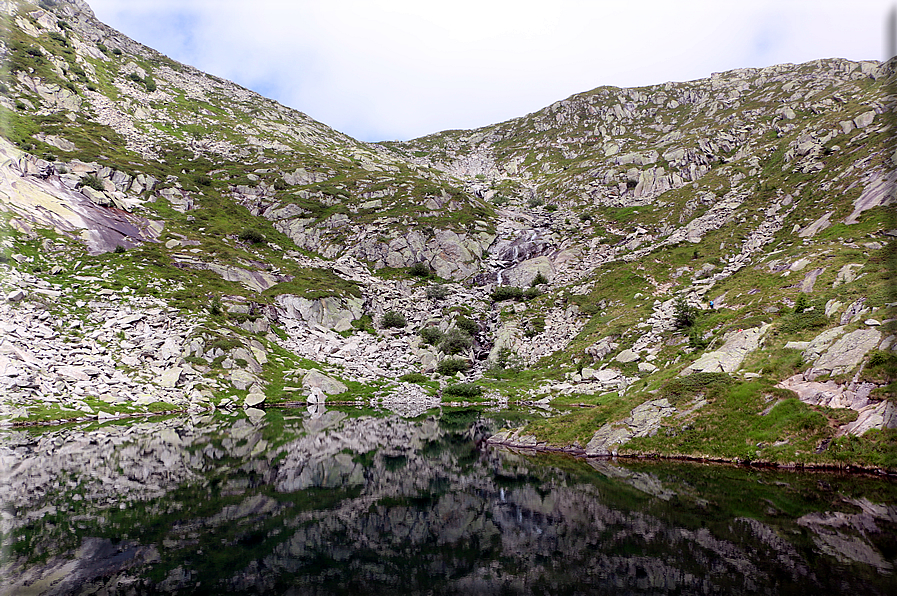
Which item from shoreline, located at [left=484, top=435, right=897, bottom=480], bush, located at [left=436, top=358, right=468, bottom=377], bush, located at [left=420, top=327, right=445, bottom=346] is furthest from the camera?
bush, located at [left=420, top=327, right=445, bottom=346]

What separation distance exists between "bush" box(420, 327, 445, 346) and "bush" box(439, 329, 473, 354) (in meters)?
1.45

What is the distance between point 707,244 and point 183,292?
97.9 m

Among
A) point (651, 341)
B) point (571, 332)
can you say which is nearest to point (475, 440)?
point (651, 341)

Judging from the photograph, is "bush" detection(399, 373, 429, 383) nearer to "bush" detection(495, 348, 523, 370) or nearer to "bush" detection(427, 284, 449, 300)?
"bush" detection(495, 348, 523, 370)

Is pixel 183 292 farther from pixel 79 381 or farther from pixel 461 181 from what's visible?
pixel 461 181

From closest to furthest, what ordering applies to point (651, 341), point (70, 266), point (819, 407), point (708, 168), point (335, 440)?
point (819, 407), point (335, 440), point (651, 341), point (70, 266), point (708, 168)

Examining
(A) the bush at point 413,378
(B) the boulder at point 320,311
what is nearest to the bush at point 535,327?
Result: (A) the bush at point 413,378

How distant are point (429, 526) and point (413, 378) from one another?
55.8 m

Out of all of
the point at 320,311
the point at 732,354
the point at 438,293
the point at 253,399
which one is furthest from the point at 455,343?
the point at 732,354

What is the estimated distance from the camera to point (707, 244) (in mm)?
87125

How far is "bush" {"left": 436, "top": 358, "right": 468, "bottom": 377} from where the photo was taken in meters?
77.6

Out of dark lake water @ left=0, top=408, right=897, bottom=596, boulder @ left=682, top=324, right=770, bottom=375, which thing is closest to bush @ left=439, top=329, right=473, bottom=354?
boulder @ left=682, top=324, right=770, bottom=375

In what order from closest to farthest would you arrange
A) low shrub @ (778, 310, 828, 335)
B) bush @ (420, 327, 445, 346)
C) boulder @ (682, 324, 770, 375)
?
low shrub @ (778, 310, 828, 335)
boulder @ (682, 324, 770, 375)
bush @ (420, 327, 445, 346)

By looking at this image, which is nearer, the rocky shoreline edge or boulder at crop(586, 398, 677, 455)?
the rocky shoreline edge
